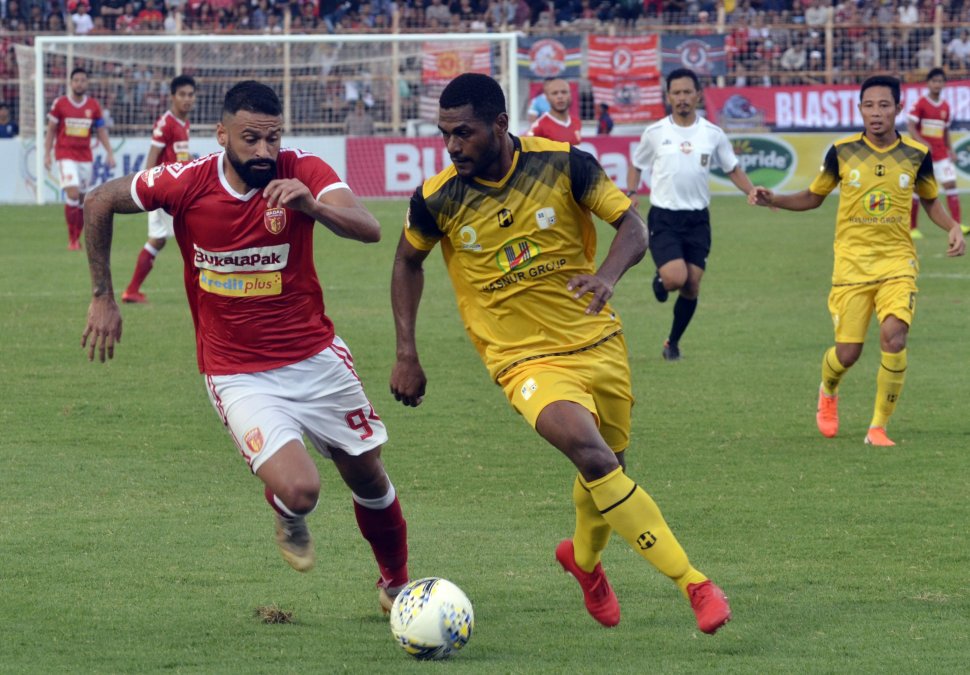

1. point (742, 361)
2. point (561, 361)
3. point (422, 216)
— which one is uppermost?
point (422, 216)

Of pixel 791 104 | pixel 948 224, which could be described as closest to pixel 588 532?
pixel 948 224

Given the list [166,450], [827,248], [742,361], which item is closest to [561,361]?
[166,450]

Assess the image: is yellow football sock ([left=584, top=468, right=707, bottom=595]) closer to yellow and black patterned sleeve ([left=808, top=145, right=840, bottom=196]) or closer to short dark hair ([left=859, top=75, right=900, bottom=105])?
short dark hair ([left=859, top=75, right=900, bottom=105])

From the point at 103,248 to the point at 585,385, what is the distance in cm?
197

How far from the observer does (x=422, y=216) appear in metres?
6.08

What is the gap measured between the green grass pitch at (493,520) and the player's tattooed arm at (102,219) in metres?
1.30

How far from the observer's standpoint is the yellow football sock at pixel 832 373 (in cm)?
991

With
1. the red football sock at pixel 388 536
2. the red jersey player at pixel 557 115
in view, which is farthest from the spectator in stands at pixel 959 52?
the red football sock at pixel 388 536

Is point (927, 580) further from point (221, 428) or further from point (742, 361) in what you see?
point (742, 361)

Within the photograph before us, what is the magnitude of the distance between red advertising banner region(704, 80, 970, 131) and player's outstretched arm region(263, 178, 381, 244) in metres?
27.9

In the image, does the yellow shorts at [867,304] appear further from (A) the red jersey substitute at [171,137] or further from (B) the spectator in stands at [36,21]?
(B) the spectator in stands at [36,21]

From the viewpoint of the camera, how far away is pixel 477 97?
19.0 feet

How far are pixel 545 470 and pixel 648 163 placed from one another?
561cm

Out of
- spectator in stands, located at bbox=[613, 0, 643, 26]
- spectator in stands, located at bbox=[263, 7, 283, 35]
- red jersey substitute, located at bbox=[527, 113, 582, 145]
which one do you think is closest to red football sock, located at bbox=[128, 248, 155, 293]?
red jersey substitute, located at bbox=[527, 113, 582, 145]
